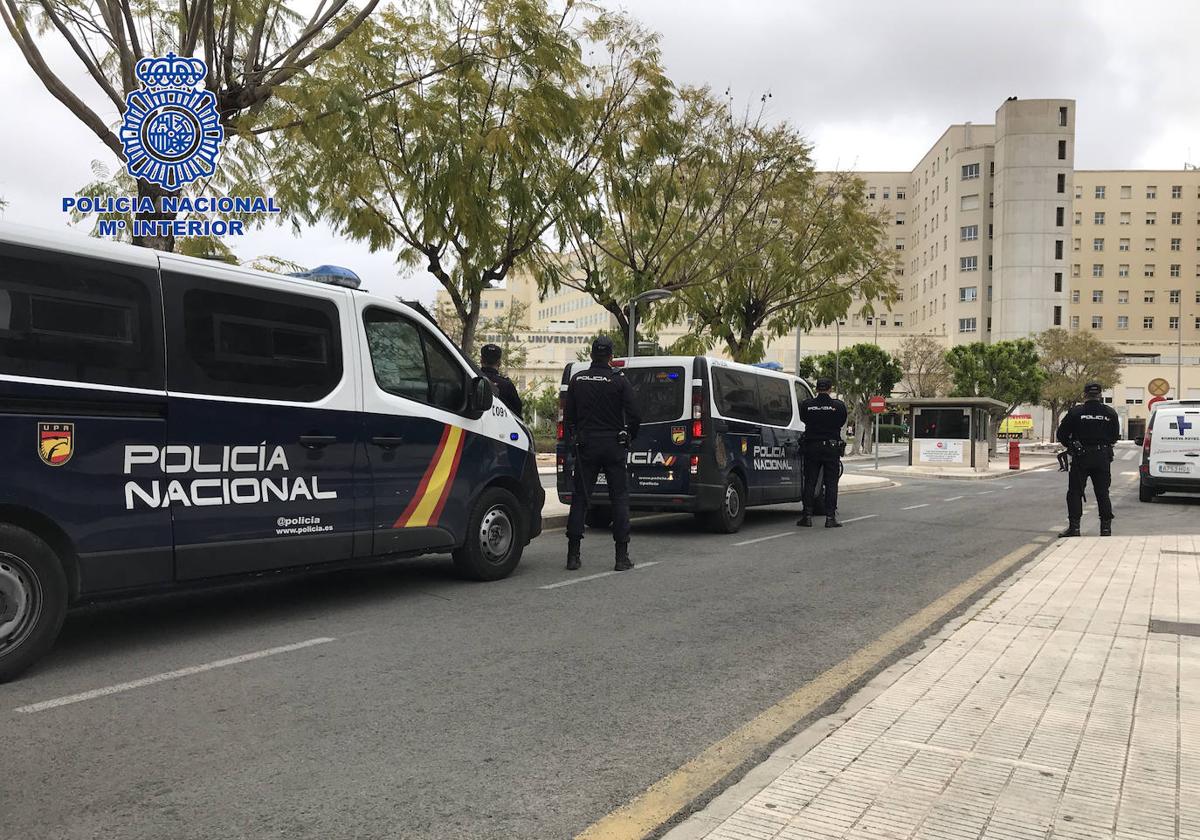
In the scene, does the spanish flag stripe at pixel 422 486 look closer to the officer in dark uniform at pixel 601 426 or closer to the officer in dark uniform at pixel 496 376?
the officer in dark uniform at pixel 601 426

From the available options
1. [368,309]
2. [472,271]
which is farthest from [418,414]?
[472,271]

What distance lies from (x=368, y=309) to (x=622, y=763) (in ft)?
13.5

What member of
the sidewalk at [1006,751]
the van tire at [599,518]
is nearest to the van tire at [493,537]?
the sidewalk at [1006,751]

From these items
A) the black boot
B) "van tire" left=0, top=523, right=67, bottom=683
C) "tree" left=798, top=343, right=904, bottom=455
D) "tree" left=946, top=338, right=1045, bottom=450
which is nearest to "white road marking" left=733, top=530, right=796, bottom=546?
the black boot

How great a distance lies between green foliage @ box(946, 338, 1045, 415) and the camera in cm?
5309

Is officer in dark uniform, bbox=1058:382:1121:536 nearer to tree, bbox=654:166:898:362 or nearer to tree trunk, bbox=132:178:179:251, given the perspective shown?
tree trunk, bbox=132:178:179:251

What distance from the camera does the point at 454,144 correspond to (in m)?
12.4

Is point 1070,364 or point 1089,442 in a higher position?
point 1070,364

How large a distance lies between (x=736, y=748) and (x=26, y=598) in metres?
3.63

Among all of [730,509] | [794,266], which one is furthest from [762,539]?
[794,266]

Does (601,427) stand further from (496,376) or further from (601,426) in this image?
(496,376)

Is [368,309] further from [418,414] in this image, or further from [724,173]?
[724,173]

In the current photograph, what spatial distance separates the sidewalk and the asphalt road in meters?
0.53

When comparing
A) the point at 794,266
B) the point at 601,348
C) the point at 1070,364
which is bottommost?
the point at 601,348
